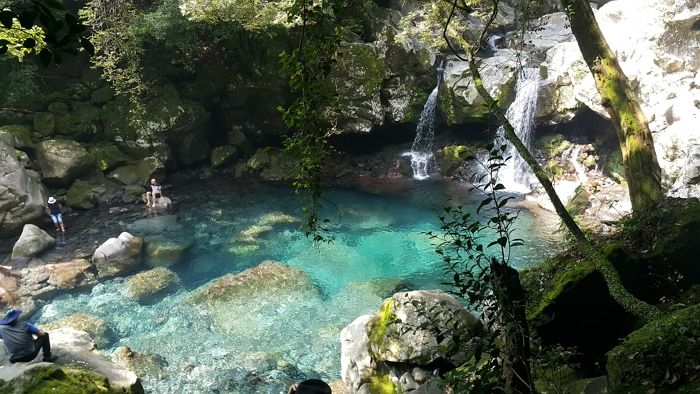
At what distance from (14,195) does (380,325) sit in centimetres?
1561

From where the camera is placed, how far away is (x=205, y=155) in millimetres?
23953

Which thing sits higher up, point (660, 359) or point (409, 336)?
point (660, 359)

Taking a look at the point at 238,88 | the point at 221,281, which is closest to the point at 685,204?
the point at 221,281

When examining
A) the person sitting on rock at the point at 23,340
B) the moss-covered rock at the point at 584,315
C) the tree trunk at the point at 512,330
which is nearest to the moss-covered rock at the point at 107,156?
the person sitting on rock at the point at 23,340

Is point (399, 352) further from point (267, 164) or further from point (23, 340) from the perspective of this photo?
point (267, 164)

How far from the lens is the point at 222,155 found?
23812 mm

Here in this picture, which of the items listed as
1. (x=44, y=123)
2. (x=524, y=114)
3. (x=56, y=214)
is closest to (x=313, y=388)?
(x=56, y=214)

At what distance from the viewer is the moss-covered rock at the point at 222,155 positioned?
934 inches

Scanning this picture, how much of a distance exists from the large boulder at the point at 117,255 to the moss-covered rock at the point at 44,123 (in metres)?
7.28

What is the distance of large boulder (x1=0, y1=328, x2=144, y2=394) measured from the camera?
5.84 m

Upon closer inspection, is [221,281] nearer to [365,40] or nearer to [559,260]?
[559,260]

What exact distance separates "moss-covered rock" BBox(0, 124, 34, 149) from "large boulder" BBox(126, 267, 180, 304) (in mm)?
9057

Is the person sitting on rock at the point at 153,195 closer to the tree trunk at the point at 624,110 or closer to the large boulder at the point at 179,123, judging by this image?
the large boulder at the point at 179,123

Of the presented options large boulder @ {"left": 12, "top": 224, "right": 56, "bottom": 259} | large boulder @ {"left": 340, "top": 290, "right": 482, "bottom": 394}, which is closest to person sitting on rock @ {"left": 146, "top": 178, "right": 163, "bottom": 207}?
large boulder @ {"left": 12, "top": 224, "right": 56, "bottom": 259}
